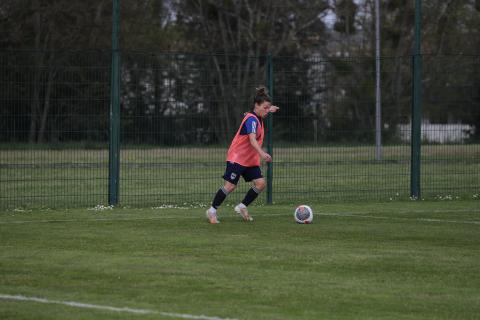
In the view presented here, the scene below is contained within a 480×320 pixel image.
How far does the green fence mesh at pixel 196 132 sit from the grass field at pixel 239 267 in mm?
2607

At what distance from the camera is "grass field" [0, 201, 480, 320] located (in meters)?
7.70

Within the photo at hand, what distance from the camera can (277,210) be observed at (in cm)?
1662

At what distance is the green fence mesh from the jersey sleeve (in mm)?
3909

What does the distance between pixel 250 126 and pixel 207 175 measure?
7158 millimetres

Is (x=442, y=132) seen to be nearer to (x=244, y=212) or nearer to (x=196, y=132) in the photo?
(x=196, y=132)

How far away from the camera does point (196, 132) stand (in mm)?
18609

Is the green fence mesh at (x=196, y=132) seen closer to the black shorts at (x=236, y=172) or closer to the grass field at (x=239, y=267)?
the grass field at (x=239, y=267)

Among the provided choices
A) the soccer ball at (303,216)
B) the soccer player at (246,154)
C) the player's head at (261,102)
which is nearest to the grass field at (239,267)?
the soccer ball at (303,216)

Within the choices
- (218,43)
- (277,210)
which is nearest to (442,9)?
(218,43)

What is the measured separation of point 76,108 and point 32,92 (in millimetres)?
831

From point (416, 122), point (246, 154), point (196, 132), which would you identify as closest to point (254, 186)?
point (246, 154)

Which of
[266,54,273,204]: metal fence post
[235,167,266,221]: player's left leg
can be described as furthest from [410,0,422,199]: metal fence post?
[235,167,266,221]: player's left leg

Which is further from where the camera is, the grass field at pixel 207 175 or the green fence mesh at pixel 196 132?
the grass field at pixel 207 175

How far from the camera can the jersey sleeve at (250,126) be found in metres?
14.2
